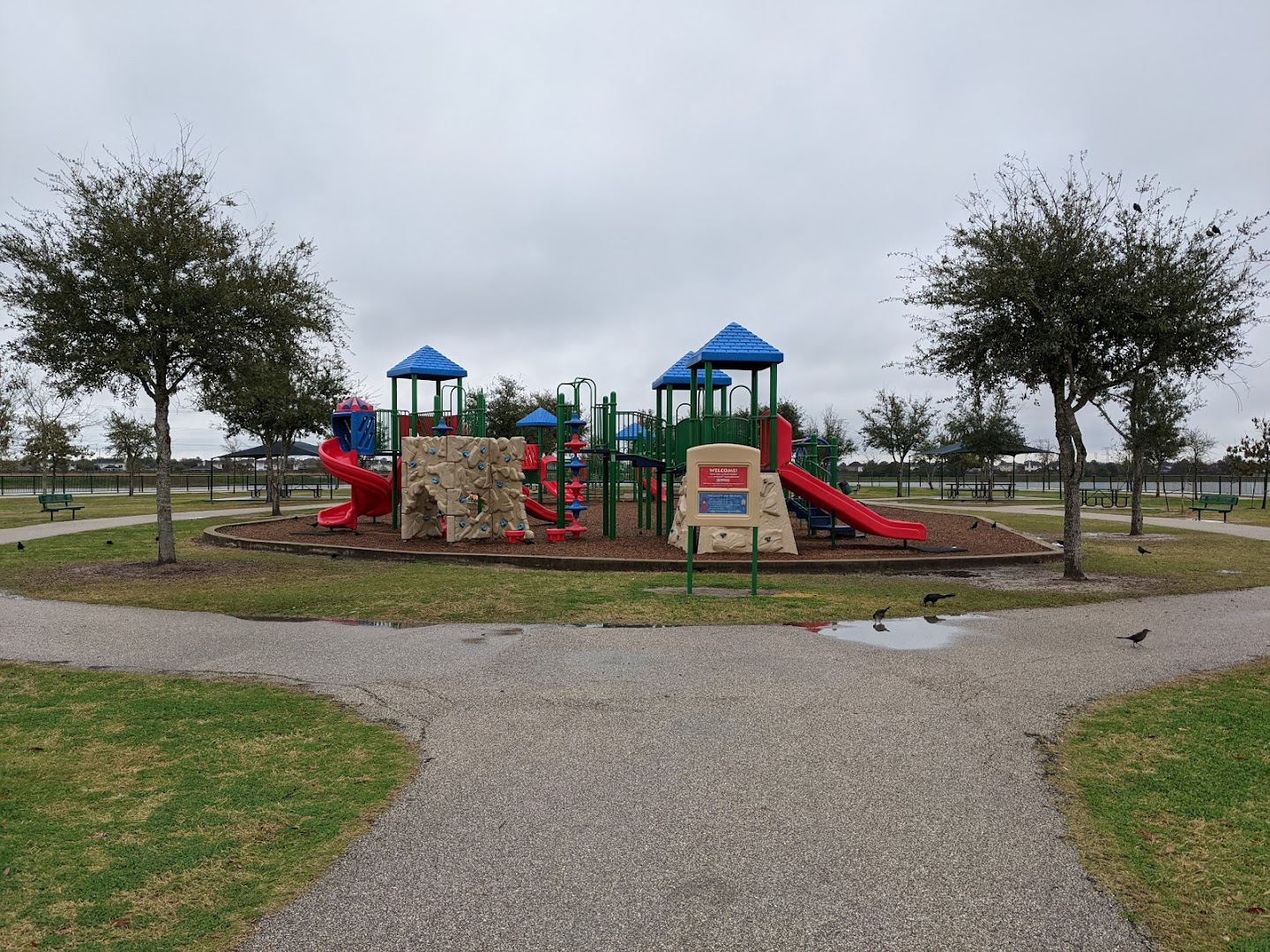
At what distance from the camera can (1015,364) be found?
13.7 meters

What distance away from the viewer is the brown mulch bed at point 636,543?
16.2m

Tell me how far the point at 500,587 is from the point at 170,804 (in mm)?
7680

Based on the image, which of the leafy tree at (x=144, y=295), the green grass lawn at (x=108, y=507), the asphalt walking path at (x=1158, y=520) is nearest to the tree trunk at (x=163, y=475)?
the leafy tree at (x=144, y=295)

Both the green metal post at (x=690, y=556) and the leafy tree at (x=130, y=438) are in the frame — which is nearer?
the green metal post at (x=690, y=556)

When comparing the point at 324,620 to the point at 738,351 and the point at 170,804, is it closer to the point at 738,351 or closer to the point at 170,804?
the point at 170,804

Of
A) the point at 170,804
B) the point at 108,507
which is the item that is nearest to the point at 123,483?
the point at 108,507

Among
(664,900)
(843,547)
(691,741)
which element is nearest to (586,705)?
(691,741)

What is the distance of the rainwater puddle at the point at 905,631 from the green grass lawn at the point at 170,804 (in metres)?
4.92

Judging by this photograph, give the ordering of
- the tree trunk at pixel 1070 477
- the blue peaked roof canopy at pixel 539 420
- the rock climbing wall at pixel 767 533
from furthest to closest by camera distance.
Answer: the blue peaked roof canopy at pixel 539 420 < the rock climbing wall at pixel 767 533 < the tree trunk at pixel 1070 477

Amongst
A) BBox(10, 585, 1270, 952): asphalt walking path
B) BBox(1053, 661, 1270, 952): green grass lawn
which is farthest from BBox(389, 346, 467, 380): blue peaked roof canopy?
BBox(1053, 661, 1270, 952): green grass lawn

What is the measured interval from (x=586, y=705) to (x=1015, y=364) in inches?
411

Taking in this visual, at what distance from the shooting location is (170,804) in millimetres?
4238

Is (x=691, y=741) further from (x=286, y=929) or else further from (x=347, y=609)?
(x=347, y=609)

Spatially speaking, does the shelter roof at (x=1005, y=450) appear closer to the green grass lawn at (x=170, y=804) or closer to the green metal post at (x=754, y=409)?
the green metal post at (x=754, y=409)
